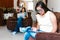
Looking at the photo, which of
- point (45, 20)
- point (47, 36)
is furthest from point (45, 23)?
point (47, 36)

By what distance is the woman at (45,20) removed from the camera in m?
2.54

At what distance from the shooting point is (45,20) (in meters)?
2.66

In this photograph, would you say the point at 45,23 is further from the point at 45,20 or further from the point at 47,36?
the point at 47,36

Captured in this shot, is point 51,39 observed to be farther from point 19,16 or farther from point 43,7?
point 19,16

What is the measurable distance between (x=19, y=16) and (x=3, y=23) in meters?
1.34

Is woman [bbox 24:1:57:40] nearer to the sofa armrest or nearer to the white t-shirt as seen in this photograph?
the white t-shirt

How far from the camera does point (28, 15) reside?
16.8 ft

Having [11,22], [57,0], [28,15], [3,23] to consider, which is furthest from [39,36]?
[3,23]

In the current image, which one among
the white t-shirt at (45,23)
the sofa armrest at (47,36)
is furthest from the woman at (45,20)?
the sofa armrest at (47,36)

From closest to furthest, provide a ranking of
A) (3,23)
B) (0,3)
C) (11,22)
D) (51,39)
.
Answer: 1. (51,39)
2. (11,22)
3. (3,23)
4. (0,3)

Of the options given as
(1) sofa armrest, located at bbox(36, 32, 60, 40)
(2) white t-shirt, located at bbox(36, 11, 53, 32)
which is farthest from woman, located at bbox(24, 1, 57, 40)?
(1) sofa armrest, located at bbox(36, 32, 60, 40)

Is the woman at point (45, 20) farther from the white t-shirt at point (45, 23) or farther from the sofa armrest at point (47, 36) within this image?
the sofa armrest at point (47, 36)

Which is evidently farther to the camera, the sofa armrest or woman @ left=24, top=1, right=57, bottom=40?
woman @ left=24, top=1, right=57, bottom=40

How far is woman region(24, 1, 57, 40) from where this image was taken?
8.35ft
